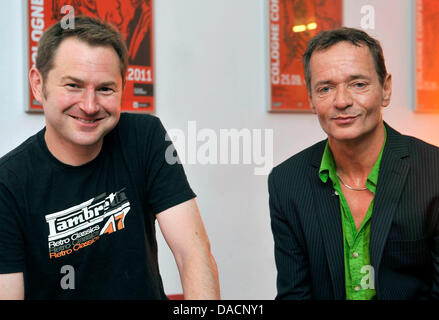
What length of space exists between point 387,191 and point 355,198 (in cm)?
10

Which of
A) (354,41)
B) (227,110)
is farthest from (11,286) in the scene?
(227,110)

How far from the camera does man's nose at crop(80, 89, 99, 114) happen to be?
1.15 meters

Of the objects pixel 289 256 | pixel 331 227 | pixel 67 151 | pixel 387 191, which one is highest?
pixel 67 151

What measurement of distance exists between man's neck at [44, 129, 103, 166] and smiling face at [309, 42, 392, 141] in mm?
655

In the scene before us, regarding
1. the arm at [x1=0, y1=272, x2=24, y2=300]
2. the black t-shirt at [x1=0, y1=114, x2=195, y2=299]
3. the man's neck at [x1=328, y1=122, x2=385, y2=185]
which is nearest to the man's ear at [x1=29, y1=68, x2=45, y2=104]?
the black t-shirt at [x1=0, y1=114, x2=195, y2=299]

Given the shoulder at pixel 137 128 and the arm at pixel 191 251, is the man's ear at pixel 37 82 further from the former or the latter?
the arm at pixel 191 251

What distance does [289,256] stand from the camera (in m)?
1.38

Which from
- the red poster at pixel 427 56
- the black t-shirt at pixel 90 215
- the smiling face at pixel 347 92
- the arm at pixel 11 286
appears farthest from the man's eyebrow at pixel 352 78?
the red poster at pixel 427 56

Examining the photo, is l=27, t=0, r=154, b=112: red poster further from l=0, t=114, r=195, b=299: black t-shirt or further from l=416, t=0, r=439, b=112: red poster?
l=416, t=0, r=439, b=112: red poster

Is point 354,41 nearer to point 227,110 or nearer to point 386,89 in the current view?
point 386,89

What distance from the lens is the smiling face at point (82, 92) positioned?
1.16m

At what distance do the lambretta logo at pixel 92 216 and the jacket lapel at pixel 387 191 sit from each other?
2.13 feet

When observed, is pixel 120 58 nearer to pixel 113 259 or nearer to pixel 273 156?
pixel 113 259
